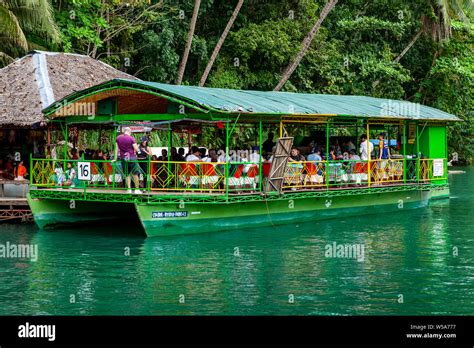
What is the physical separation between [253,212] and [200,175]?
2.02 meters

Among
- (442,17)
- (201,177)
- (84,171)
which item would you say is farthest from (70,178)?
(442,17)

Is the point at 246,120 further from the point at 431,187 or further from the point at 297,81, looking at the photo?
the point at 297,81

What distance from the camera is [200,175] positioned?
66.6ft

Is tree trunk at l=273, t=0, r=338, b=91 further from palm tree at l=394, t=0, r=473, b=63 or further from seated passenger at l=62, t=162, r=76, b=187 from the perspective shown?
seated passenger at l=62, t=162, r=76, b=187

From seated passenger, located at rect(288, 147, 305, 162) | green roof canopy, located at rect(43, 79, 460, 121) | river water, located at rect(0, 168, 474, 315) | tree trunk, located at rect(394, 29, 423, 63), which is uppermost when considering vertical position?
tree trunk, located at rect(394, 29, 423, 63)

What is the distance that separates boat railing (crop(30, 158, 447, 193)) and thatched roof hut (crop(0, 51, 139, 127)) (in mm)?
2005

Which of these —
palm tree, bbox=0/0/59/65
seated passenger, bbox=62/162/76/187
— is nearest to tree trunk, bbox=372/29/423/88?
palm tree, bbox=0/0/59/65

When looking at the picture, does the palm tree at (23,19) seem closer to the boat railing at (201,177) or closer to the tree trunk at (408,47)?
the boat railing at (201,177)

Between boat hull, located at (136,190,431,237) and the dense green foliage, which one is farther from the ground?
the dense green foliage

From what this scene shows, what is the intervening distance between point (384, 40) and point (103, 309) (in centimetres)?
3675

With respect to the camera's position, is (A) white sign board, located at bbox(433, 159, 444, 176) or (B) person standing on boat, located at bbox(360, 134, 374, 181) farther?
(A) white sign board, located at bbox(433, 159, 444, 176)

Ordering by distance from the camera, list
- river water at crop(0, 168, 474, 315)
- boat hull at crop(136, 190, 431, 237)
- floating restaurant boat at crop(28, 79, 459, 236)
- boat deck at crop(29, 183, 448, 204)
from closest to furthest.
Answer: river water at crop(0, 168, 474, 315) < boat deck at crop(29, 183, 448, 204) < boat hull at crop(136, 190, 431, 237) < floating restaurant boat at crop(28, 79, 459, 236)

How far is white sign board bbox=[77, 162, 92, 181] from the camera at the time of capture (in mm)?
20675
